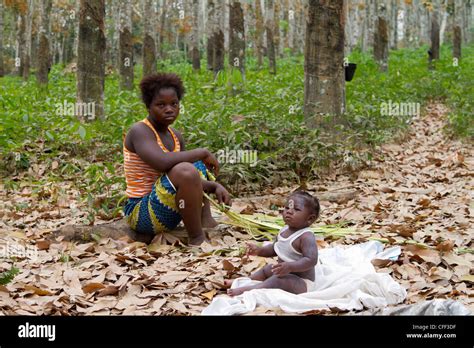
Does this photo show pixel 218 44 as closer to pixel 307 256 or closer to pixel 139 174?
pixel 139 174

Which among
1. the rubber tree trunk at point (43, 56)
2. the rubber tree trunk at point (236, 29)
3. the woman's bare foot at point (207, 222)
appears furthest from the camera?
the rubber tree trunk at point (43, 56)

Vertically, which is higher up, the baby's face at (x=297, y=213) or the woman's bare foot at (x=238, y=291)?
the baby's face at (x=297, y=213)

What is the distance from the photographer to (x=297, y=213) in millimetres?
3273

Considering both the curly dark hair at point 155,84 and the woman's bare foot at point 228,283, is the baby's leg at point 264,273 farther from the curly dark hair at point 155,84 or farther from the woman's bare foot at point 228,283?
the curly dark hair at point 155,84

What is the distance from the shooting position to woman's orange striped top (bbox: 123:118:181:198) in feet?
14.8


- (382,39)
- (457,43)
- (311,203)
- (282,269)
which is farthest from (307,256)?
(457,43)

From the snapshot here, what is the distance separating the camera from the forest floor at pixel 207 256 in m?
3.30

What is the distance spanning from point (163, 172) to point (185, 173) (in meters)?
0.23

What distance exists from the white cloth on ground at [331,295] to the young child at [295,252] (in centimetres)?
6

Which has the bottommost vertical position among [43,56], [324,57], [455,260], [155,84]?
[455,260]

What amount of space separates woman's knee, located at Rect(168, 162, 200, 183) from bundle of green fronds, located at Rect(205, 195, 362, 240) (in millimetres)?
283

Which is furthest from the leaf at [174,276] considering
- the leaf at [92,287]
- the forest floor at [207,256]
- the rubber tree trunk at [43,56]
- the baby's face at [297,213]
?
the rubber tree trunk at [43,56]
